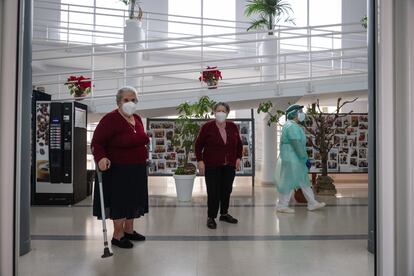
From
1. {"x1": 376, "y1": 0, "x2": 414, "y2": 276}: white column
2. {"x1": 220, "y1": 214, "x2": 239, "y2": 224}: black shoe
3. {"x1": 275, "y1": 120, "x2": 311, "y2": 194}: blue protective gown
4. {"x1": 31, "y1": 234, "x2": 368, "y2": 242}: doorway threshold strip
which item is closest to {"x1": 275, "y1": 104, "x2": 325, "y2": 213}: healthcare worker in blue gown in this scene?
{"x1": 275, "y1": 120, "x2": 311, "y2": 194}: blue protective gown

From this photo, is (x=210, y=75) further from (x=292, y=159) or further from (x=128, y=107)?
(x=128, y=107)

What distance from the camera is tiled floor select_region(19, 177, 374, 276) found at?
2.80 meters

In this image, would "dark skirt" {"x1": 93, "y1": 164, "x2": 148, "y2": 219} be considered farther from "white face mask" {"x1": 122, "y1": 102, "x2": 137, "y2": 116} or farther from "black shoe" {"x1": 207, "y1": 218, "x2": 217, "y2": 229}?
Result: "black shoe" {"x1": 207, "y1": 218, "x2": 217, "y2": 229}

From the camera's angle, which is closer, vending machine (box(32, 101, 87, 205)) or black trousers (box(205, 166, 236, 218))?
black trousers (box(205, 166, 236, 218))

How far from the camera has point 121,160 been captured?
10.9ft

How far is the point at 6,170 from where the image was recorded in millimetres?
1502

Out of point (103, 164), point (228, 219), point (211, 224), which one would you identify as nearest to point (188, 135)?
point (228, 219)

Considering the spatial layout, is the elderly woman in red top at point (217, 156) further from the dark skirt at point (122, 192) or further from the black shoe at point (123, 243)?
the black shoe at point (123, 243)

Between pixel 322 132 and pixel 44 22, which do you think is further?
pixel 44 22

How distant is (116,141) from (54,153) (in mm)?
2712

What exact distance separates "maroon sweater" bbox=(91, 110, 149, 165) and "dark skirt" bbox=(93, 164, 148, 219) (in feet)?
0.24

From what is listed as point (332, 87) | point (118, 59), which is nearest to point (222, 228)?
point (332, 87)

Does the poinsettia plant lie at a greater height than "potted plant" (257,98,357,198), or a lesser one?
greater

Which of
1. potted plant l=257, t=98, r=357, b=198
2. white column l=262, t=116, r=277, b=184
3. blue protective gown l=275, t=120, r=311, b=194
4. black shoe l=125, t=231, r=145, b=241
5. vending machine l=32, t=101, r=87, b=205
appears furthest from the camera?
white column l=262, t=116, r=277, b=184
